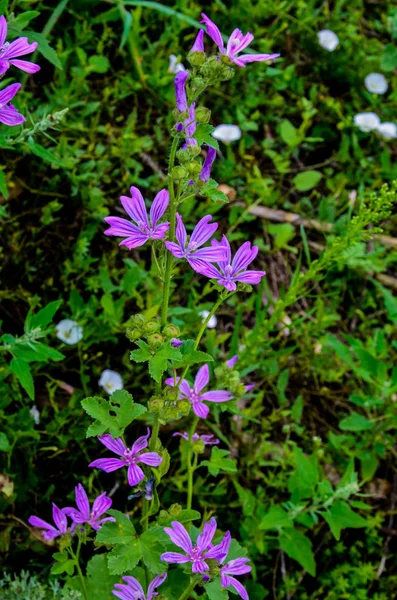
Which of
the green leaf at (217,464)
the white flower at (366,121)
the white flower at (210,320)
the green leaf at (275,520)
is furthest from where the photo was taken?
the white flower at (366,121)

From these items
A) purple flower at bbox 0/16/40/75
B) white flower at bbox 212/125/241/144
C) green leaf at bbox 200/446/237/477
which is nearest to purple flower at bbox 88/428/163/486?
green leaf at bbox 200/446/237/477

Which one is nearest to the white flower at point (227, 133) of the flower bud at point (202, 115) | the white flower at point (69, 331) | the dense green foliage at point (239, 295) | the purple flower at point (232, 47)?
the dense green foliage at point (239, 295)

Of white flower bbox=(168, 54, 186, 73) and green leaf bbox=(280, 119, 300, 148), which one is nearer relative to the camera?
white flower bbox=(168, 54, 186, 73)

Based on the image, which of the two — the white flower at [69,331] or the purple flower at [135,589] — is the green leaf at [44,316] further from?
the purple flower at [135,589]

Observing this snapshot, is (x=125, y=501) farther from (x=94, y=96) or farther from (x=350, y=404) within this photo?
(x=94, y=96)

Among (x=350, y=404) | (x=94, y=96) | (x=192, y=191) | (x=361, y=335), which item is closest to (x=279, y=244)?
(x=361, y=335)

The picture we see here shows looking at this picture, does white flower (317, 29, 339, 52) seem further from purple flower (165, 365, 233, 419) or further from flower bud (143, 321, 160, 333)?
flower bud (143, 321, 160, 333)
